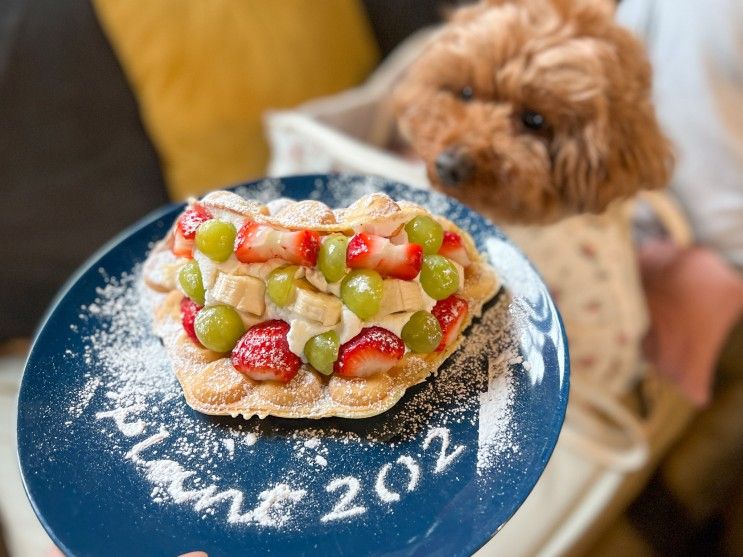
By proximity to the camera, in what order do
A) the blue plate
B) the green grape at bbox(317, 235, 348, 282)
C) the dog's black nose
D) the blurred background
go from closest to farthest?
the blue plate, the green grape at bbox(317, 235, 348, 282), the dog's black nose, the blurred background

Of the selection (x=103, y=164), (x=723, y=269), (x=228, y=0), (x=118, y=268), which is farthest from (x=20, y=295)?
(x=723, y=269)

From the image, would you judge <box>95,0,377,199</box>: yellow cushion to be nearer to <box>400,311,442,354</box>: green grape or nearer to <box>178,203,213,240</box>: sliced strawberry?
<box>178,203,213,240</box>: sliced strawberry

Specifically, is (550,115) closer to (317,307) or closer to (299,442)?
(317,307)

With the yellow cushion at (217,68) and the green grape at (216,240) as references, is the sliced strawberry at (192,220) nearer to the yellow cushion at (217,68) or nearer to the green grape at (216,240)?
the green grape at (216,240)

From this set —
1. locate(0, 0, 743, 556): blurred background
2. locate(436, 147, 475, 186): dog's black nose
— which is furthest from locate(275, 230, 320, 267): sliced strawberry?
locate(0, 0, 743, 556): blurred background

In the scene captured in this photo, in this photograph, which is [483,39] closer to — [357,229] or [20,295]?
[357,229]

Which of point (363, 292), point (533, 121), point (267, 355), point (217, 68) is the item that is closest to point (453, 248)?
point (363, 292)

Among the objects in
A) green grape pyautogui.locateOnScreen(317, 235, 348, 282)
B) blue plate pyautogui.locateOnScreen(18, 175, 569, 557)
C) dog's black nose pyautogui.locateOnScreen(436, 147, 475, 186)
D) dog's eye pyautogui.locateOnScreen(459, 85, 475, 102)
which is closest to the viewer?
blue plate pyautogui.locateOnScreen(18, 175, 569, 557)
